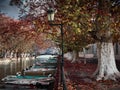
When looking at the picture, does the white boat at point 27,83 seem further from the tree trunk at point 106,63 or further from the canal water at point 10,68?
the canal water at point 10,68

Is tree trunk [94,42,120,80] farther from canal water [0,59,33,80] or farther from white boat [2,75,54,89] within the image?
canal water [0,59,33,80]

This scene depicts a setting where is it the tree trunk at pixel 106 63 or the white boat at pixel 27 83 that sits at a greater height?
the tree trunk at pixel 106 63

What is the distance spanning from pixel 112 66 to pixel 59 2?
6.03 m

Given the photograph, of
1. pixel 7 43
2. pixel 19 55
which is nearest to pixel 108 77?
pixel 7 43

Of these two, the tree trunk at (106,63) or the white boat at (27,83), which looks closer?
the white boat at (27,83)

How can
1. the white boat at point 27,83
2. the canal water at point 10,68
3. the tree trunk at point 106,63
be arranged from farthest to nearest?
the canal water at point 10,68 → the tree trunk at point 106,63 → the white boat at point 27,83

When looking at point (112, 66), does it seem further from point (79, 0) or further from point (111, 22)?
point (79, 0)

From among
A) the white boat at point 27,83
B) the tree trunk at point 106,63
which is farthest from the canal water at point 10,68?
the tree trunk at point 106,63

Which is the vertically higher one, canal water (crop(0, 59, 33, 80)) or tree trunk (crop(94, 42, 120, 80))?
tree trunk (crop(94, 42, 120, 80))

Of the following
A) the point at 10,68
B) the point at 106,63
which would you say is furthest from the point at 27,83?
the point at 10,68

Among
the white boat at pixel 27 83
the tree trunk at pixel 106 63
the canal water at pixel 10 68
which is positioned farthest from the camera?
the canal water at pixel 10 68

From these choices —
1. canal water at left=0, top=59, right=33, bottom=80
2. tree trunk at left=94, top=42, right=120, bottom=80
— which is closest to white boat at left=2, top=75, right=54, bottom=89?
tree trunk at left=94, top=42, right=120, bottom=80

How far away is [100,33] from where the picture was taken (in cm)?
2188

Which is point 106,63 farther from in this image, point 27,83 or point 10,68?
point 10,68
